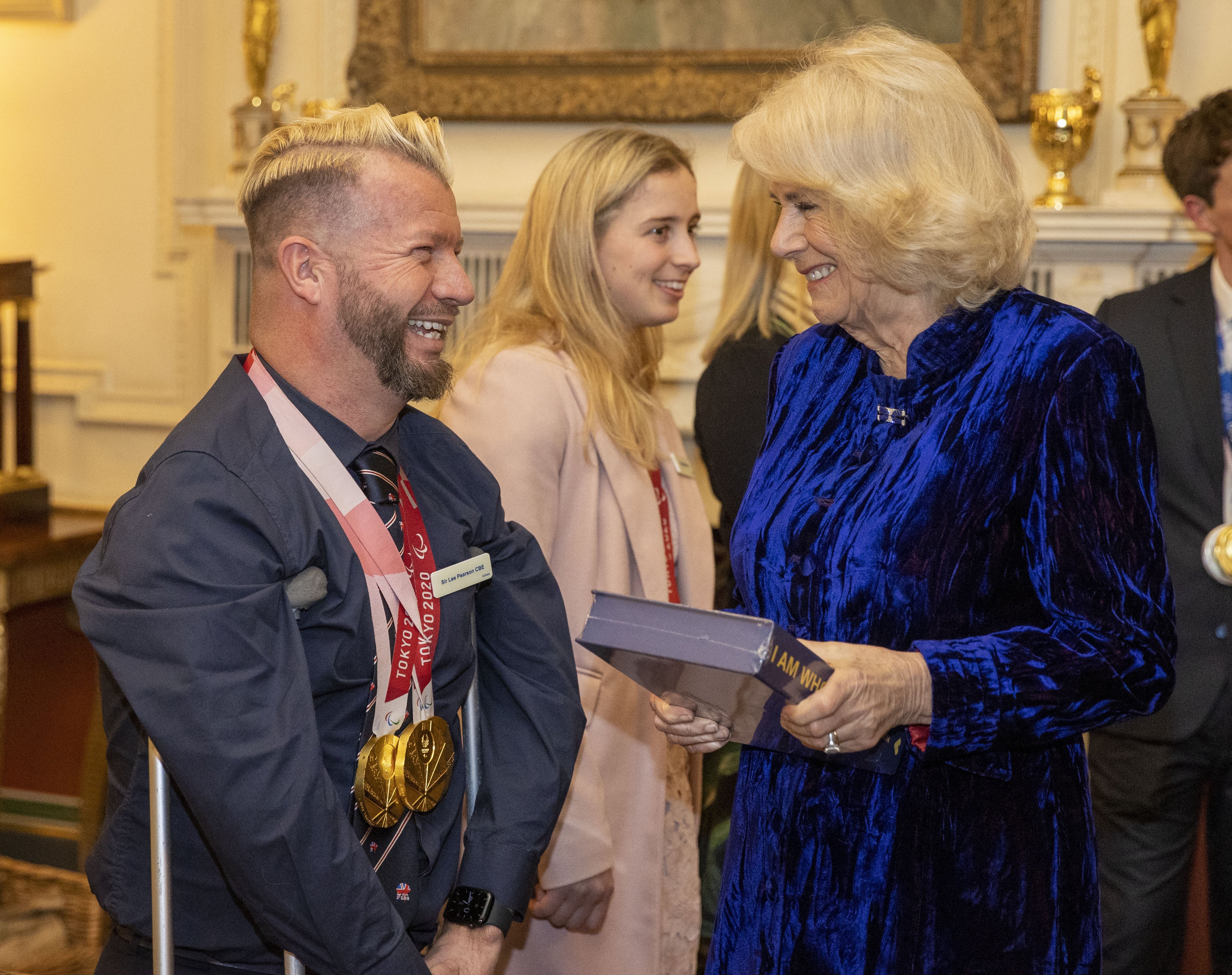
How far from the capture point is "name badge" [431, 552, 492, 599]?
5.24ft

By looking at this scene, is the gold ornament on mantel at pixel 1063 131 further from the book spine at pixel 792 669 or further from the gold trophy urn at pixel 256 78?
the book spine at pixel 792 669

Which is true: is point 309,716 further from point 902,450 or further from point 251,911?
point 902,450

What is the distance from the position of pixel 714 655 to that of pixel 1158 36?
11.0 ft

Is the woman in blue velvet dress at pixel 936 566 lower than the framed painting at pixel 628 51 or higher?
lower

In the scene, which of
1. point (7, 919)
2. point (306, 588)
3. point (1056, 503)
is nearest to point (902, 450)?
point (1056, 503)

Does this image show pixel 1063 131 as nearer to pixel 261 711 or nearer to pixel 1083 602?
pixel 1083 602

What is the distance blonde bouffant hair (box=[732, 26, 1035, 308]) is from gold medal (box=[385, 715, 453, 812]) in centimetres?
81

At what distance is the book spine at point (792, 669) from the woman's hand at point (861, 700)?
0.05 ft

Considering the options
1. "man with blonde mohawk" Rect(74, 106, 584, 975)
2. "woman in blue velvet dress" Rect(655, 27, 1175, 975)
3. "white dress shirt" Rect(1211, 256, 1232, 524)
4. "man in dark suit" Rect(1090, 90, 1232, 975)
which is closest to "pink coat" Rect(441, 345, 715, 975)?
"man with blonde mohawk" Rect(74, 106, 584, 975)

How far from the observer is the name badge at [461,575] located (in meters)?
1.60

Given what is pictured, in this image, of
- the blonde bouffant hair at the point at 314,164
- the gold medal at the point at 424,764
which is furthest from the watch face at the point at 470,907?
the blonde bouffant hair at the point at 314,164

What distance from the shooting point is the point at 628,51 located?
4371 mm

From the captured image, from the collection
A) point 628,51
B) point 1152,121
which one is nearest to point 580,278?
point 628,51

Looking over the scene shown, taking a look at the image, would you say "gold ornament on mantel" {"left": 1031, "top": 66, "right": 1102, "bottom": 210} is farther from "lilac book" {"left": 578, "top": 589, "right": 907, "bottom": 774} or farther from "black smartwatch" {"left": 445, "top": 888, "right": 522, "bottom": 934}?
"black smartwatch" {"left": 445, "top": 888, "right": 522, "bottom": 934}
